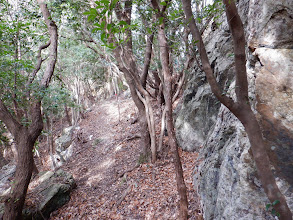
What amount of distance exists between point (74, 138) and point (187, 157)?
9599 millimetres

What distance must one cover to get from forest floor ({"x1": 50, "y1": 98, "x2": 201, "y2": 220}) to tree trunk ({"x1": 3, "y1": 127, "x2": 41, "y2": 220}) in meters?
1.71

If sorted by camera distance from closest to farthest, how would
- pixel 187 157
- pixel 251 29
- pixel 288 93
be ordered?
pixel 288 93 → pixel 251 29 → pixel 187 157

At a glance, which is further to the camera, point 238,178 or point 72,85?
point 72,85

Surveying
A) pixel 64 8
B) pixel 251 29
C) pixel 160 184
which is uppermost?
pixel 64 8

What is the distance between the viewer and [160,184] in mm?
6012

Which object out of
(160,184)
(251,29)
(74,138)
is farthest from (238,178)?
(74,138)

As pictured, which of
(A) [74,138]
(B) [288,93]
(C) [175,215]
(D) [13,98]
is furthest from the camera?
(A) [74,138]

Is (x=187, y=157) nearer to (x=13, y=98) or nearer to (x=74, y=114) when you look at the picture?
(x=13, y=98)

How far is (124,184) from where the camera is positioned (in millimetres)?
6824

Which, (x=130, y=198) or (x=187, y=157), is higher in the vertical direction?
(x=187, y=157)

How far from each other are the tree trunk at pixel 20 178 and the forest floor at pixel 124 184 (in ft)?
5.60

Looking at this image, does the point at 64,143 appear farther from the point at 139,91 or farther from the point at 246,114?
the point at 246,114

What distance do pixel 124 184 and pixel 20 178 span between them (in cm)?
335

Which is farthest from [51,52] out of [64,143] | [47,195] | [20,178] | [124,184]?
[64,143]
